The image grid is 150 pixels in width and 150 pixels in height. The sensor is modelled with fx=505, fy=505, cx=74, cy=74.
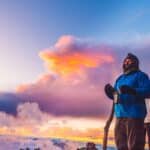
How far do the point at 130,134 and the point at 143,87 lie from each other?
670 mm

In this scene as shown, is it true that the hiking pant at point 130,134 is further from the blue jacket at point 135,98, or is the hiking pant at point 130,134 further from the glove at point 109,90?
the glove at point 109,90

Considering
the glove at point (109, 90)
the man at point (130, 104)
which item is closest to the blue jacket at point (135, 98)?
the man at point (130, 104)

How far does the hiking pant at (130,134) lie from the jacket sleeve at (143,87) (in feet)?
1.20

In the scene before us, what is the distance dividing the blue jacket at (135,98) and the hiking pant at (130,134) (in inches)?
3.3

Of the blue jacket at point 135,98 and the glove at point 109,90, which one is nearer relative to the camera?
the blue jacket at point 135,98

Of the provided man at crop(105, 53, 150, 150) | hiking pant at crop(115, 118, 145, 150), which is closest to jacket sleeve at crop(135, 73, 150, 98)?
man at crop(105, 53, 150, 150)

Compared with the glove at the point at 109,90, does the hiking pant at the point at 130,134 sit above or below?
below

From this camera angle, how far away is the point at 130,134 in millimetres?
6926

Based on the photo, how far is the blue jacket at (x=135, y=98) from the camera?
22.5ft

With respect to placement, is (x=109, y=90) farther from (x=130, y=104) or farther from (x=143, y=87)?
(x=143, y=87)

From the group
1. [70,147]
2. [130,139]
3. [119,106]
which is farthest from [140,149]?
[70,147]

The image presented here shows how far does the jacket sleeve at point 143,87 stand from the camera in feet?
22.4

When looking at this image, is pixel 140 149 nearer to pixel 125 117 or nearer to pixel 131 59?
pixel 125 117

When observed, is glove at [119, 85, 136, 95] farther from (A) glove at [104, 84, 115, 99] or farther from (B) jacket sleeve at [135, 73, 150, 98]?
(A) glove at [104, 84, 115, 99]
